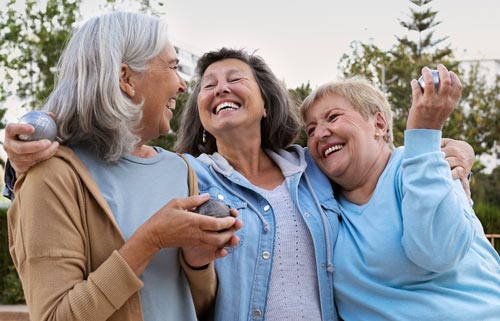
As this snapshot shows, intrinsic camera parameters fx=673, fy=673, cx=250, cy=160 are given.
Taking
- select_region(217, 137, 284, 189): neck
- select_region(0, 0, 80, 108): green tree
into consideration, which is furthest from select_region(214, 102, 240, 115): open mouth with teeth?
select_region(0, 0, 80, 108): green tree

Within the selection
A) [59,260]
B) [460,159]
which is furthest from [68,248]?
[460,159]

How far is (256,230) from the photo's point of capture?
107 inches

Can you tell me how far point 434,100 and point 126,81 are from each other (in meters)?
1.09

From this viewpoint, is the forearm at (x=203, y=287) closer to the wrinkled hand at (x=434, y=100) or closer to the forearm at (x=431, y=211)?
the forearm at (x=431, y=211)

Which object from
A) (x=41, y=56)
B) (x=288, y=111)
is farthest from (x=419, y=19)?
(x=288, y=111)

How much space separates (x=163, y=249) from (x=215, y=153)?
91 cm

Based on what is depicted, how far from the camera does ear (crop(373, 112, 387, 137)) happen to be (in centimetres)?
301

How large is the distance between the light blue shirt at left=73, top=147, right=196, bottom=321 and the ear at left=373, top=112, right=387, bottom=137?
1070mm

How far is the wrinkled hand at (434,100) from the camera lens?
2402 millimetres

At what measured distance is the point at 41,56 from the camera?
44.4 feet

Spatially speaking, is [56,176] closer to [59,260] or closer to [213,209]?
[59,260]

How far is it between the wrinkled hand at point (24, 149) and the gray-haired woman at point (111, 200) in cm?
4

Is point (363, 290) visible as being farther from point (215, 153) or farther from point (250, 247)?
point (215, 153)

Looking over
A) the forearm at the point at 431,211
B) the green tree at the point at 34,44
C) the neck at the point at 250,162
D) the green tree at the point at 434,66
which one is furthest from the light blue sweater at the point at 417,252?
the green tree at the point at 434,66
